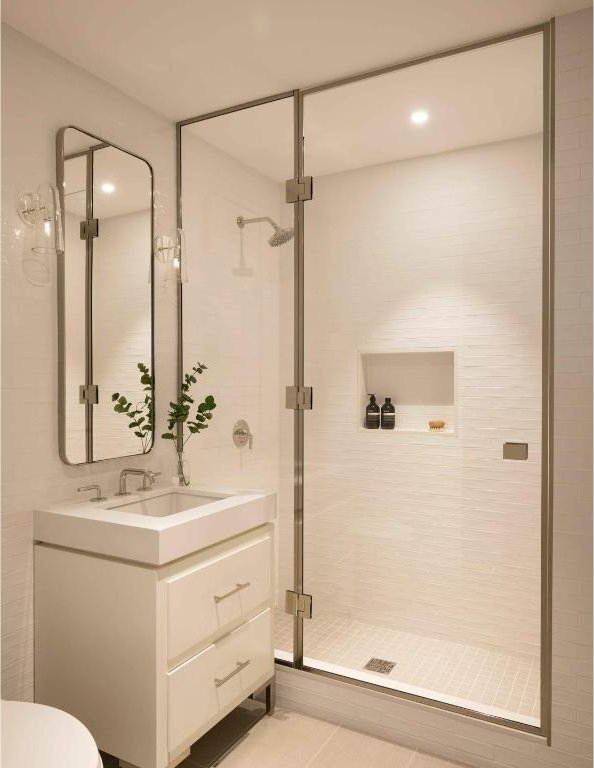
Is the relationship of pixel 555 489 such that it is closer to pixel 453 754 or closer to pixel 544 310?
pixel 544 310

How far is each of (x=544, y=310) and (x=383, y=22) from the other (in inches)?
44.8

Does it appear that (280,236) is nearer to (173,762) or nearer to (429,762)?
(173,762)

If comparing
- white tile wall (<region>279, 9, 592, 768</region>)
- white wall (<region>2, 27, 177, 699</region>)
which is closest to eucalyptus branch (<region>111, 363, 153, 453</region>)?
white wall (<region>2, 27, 177, 699</region>)

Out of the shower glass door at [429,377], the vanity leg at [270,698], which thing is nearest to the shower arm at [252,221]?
the shower glass door at [429,377]

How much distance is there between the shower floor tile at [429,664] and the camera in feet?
6.87

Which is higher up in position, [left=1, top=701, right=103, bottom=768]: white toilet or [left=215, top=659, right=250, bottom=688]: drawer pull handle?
[left=1, top=701, right=103, bottom=768]: white toilet

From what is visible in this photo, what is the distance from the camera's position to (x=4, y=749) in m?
1.30

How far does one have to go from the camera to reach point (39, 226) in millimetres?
2027

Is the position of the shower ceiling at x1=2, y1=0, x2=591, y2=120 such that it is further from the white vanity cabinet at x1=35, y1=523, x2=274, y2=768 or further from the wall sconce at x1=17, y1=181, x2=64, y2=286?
the white vanity cabinet at x1=35, y1=523, x2=274, y2=768

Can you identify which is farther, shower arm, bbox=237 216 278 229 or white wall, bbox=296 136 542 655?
shower arm, bbox=237 216 278 229

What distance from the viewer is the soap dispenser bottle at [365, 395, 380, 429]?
7.87 ft

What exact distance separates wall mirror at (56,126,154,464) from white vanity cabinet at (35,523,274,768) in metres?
0.51

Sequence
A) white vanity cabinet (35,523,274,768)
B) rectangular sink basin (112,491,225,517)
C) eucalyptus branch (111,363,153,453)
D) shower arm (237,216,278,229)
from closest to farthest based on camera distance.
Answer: white vanity cabinet (35,523,274,768), rectangular sink basin (112,491,225,517), eucalyptus branch (111,363,153,453), shower arm (237,216,278,229)

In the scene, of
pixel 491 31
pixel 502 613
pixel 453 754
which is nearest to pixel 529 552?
pixel 502 613
